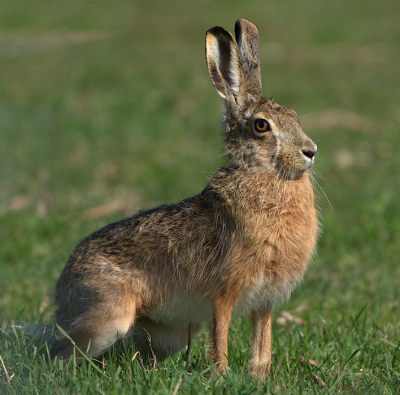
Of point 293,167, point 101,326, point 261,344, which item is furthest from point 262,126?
point 101,326

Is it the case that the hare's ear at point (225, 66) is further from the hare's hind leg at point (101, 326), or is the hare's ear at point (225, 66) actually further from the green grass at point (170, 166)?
the hare's hind leg at point (101, 326)

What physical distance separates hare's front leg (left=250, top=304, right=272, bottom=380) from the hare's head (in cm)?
94

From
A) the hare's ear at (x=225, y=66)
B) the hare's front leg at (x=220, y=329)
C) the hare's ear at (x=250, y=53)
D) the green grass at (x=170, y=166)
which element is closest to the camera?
the hare's front leg at (x=220, y=329)

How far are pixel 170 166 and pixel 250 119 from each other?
4.98 metres

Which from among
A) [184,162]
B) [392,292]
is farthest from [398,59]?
[392,292]

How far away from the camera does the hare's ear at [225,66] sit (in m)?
3.48

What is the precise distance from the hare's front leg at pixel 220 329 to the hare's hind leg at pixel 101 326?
1.70 feet

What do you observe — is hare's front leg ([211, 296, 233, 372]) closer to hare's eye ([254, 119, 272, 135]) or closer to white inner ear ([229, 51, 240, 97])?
hare's eye ([254, 119, 272, 135])

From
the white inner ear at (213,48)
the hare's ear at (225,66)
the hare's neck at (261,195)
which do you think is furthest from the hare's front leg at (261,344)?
the white inner ear at (213,48)

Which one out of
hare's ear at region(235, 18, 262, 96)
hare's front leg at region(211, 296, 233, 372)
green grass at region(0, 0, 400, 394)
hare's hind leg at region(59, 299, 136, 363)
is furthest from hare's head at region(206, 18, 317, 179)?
hare's hind leg at region(59, 299, 136, 363)

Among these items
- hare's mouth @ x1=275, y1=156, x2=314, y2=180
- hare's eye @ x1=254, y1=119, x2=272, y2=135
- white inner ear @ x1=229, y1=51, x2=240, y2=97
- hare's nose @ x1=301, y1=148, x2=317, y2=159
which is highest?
white inner ear @ x1=229, y1=51, x2=240, y2=97

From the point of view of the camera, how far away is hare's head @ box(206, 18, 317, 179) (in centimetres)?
334

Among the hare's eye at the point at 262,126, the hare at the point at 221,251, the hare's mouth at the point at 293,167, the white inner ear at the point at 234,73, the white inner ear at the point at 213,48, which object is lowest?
the hare at the point at 221,251

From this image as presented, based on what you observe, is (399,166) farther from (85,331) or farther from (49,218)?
(85,331)
